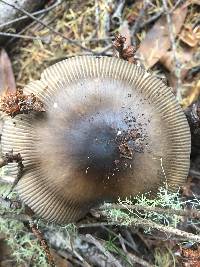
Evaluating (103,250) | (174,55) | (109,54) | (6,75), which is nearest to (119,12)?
(109,54)

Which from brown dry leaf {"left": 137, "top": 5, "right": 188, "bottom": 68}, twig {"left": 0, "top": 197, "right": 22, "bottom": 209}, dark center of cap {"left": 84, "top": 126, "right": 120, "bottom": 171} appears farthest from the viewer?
brown dry leaf {"left": 137, "top": 5, "right": 188, "bottom": 68}

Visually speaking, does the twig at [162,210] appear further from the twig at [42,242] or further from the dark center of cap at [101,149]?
the twig at [42,242]

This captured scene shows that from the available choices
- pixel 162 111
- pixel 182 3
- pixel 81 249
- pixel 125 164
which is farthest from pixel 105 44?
pixel 81 249

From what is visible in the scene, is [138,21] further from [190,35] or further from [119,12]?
[190,35]

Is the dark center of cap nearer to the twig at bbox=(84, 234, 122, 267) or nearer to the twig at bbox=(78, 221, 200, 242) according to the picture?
the twig at bbox=(78, 221, 200, 242)

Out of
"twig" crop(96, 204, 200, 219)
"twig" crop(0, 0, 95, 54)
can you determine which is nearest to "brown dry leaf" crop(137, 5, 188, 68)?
"twig" crop(0, 0, 95, 54)

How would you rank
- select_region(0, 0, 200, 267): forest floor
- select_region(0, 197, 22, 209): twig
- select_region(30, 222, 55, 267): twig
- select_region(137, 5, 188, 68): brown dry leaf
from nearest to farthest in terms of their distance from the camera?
select_region(30, 222, 55, 267): twig < select_region(0, 197, 22, 209): twig < select_region(0, 0, 200, 267): forest floor < select_region(137, 5, 188, 68): brown dry leaf

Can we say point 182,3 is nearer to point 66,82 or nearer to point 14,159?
point 66,82
